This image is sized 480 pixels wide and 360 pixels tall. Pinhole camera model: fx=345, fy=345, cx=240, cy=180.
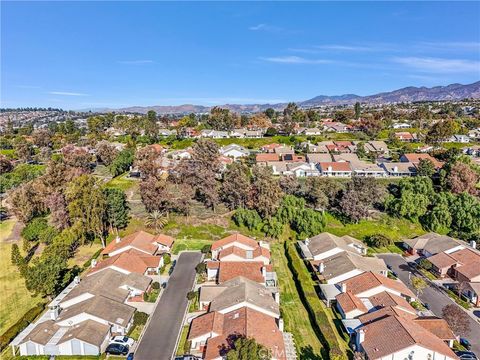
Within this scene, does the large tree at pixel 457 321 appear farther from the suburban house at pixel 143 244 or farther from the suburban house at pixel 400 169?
the suburban house at pixel 400 169

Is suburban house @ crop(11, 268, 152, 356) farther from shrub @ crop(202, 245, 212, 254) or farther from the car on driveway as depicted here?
shrub @ crop(202, 245, 212, 254)

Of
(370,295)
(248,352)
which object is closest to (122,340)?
(248,352)

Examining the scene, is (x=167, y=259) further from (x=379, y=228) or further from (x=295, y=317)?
(x=379, y=228)

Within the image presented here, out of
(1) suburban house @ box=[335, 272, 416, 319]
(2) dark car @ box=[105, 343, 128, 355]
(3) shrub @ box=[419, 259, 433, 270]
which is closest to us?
(2) dark car @ box=[105, 343, 128, 355]

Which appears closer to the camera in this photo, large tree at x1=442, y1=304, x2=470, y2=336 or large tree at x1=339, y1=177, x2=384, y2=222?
large tree at x1=442, y1=304, x2=470, y2=336

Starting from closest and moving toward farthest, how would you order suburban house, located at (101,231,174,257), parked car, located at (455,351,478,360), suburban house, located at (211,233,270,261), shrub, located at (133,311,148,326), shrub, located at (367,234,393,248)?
parked car, located at (455,351,478,360) → shrub, located at (133,311,148,326) → suburban house, located at (101,231,174,257) → suburban house, located at (211,233,270,261) → shrub, located at (367,234,393,248)

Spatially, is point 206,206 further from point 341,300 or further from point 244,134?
point 244,134

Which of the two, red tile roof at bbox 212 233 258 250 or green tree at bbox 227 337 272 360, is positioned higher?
green tree at bbox 227 337 272 360

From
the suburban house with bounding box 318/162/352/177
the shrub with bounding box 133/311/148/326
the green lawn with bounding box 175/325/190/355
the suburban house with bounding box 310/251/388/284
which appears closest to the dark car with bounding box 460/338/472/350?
the suburban house with bounding box 310/251/388/284

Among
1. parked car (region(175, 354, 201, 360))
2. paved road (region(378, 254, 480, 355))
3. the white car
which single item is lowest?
paved road (region(378, 254, 480, 355))
